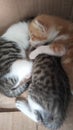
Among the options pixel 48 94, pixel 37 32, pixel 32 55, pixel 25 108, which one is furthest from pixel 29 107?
pixel 37 32

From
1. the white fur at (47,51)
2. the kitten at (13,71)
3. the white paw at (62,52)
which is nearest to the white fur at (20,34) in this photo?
the kitten at (13,71)

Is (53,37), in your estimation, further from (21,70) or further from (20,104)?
(20,104)

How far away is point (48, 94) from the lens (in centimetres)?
121

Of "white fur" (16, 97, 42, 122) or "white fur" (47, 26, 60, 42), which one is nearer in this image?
"white fur" (16, 97, 42, 122)

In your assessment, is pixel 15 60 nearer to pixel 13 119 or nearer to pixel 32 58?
pixel 32 58

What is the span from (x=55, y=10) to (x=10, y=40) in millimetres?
335

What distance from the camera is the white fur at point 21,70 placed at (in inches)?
54.6

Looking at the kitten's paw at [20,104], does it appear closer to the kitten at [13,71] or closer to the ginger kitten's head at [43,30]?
the kitten at [13,71]

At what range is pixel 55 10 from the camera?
1.50 m

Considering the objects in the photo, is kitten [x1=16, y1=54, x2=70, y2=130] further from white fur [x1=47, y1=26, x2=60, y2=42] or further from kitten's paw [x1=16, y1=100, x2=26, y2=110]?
white fur [x1=47, y1=26, x2=60, y2=42]

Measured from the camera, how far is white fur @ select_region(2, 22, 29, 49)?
1.51 meters

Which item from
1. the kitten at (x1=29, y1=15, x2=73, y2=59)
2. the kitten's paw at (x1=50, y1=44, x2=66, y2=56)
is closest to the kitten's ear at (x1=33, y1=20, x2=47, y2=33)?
the kitten at (x1=29, y1=15, x2=73, y2=59)

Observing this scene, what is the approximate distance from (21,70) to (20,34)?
0.84 ft

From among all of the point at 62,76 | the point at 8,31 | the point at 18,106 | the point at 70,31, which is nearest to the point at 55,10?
the point at 70,31
